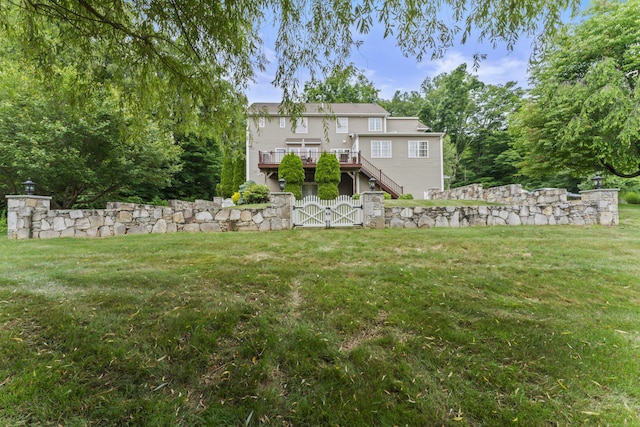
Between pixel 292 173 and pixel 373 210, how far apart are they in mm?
7992

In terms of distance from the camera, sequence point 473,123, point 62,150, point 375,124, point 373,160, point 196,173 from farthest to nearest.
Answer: point 473,123, point 196,173, point 375,124, point 373,160, point 62,150

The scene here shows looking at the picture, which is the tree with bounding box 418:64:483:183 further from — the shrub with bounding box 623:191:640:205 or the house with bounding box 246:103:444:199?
the shrub with bounding box 623:191:640:205

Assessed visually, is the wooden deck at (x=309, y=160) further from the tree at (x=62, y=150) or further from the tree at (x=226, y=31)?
the tree at (x=226, y=31)

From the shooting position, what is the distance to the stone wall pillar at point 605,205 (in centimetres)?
848

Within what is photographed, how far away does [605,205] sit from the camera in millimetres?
8547

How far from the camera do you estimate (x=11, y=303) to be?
2.74m

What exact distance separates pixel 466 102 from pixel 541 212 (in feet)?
82.0

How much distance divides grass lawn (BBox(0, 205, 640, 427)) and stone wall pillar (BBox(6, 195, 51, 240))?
434cm

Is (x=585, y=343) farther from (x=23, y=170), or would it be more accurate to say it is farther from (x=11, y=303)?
(x=23, y=170)

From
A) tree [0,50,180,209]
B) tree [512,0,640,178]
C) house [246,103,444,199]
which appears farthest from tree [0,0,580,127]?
house [246,103,444,199]

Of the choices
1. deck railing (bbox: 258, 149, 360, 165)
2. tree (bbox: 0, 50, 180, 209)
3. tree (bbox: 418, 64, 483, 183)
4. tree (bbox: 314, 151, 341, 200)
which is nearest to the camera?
tree (bbox: 0, 50, 180, 209)

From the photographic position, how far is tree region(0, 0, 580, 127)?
10.2ft

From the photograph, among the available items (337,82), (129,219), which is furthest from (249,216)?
(337,82)

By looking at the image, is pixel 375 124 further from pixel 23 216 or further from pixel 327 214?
pixel 23 216
